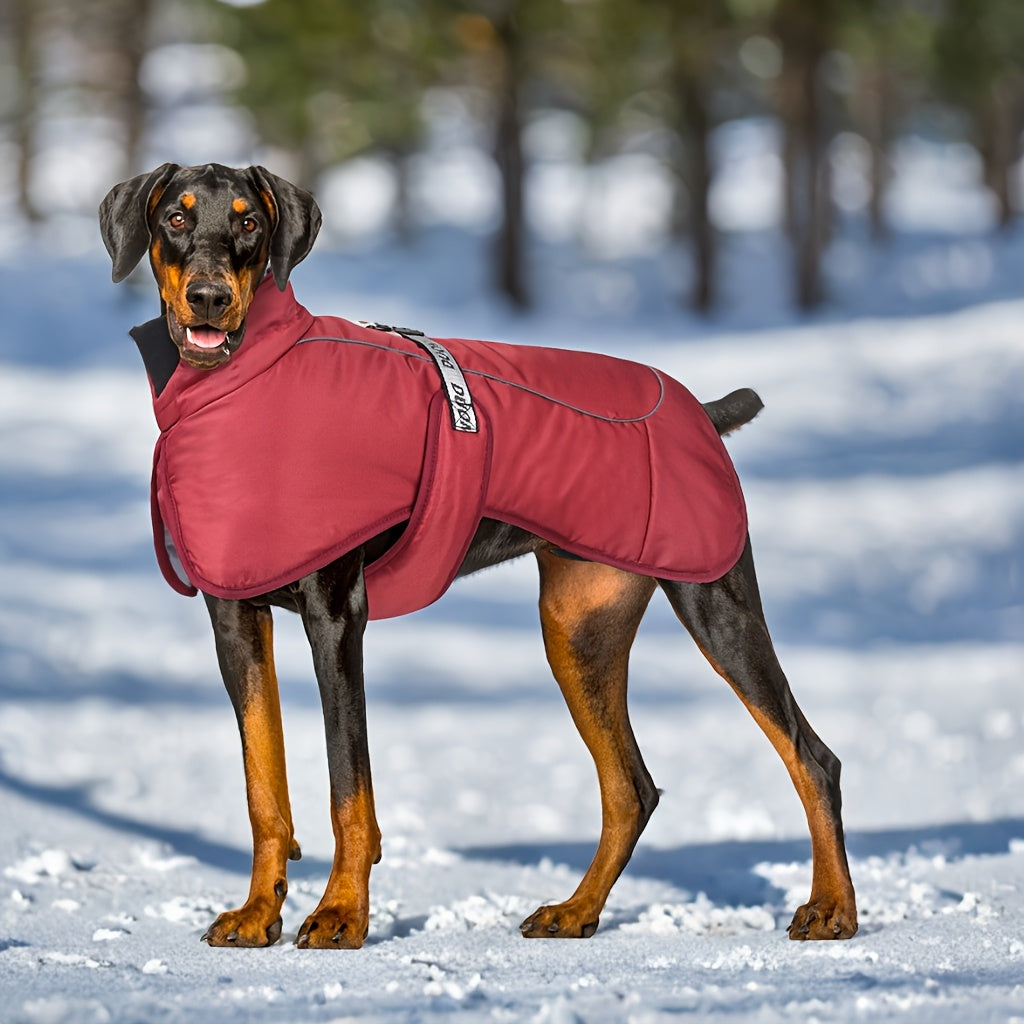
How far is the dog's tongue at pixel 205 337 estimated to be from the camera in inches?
153

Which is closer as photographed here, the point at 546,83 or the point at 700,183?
the point at 700,183

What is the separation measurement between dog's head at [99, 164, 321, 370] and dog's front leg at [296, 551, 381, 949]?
650 mm

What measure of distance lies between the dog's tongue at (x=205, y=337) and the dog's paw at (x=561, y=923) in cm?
183

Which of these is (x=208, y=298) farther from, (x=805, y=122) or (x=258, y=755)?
(x=805, y=122)

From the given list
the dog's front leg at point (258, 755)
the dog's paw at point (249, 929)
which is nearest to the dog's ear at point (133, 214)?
the dog's front leg at point (258, 755)

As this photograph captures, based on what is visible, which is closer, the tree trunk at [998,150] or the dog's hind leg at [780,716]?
the dog's hind leg at [780,716]

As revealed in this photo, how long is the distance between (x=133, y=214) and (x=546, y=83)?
27.1 metres

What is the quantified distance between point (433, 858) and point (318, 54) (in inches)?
815

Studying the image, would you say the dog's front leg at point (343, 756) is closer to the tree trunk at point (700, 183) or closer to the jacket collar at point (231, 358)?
the jacket collar at point (231, 358)

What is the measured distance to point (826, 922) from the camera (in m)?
4.24

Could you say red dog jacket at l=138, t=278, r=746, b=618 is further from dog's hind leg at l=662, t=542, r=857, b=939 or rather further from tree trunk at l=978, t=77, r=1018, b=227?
tree trunk at l=978, t=77, r=1018, b=227

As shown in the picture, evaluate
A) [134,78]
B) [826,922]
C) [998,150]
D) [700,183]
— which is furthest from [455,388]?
[998,150]

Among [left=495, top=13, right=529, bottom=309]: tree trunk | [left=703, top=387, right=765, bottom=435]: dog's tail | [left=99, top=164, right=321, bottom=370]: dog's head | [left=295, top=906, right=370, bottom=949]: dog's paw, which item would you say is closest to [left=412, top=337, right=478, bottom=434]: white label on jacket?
[left=99, top=164, right=321, bottom=370]: dog's head

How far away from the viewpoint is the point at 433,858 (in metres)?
5.37
